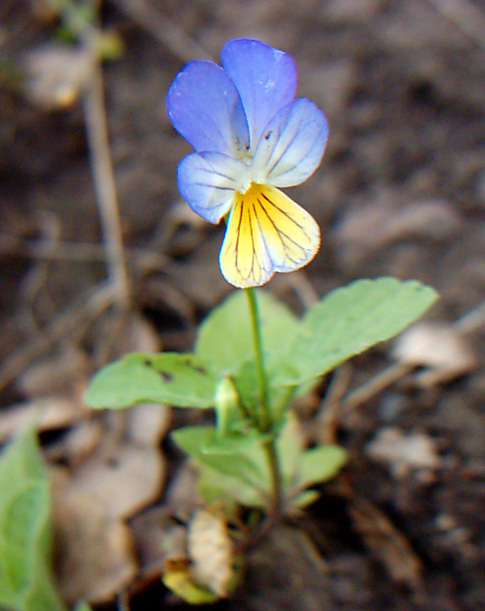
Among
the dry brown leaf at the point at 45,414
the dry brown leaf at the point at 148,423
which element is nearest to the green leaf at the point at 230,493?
the dry brown leaf at the point at 148,423

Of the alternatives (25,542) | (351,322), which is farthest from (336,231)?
(25,542)

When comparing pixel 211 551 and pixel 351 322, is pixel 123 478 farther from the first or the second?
pixel 351 322

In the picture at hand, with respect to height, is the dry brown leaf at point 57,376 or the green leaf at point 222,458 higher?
the dry brown leaf at point 57,376

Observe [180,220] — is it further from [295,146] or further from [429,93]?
[295,146]

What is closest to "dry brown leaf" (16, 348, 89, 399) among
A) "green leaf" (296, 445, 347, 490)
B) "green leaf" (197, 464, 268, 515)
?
"green leaf" (197, 464, 268, 515)

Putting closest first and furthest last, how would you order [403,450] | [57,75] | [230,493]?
[230,493]
[403,450]
[57,75]

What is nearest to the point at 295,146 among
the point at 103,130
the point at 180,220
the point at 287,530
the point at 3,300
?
the point at 287,530

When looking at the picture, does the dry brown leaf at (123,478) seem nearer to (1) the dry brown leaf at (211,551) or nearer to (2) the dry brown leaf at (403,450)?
(1) the dry brown leaf at (211,551)
